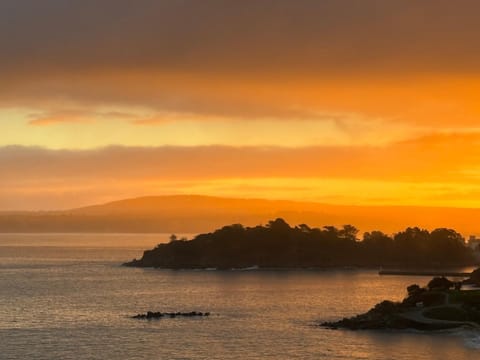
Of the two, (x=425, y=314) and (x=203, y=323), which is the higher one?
(x=425, y=314)

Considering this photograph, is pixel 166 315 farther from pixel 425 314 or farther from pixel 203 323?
pixel 425 314

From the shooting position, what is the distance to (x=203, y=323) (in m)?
99.5

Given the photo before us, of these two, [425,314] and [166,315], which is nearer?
[425,314]

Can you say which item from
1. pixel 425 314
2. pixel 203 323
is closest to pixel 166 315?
pixel 203 323

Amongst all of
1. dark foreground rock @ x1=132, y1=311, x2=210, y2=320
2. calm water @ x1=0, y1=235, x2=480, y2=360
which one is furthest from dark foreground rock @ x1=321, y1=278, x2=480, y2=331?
dark foreground rock @ x1=132, y1=311, x2=210, y2=320

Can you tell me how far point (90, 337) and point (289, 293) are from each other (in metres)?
58.3

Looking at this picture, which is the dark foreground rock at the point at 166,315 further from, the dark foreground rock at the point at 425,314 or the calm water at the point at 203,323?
the dark foreground rock at the point at 425,314

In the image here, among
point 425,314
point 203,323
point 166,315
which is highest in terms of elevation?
point 425,314

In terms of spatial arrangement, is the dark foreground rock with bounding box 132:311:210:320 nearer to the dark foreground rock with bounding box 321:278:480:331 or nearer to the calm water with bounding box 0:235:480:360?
the calm water with bounding box 0:235:480:360

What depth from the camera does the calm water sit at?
80312 millimetres

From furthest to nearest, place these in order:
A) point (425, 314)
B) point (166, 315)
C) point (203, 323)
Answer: point (166, 315) → point (203, 323) → point (425, 314)

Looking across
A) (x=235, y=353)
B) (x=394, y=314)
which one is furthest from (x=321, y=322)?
(x=235, y=353)

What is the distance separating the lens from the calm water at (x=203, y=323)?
263 ft

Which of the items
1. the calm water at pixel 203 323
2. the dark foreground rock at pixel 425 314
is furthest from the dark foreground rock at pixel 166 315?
the dark foreground rock at pixel 425 314
